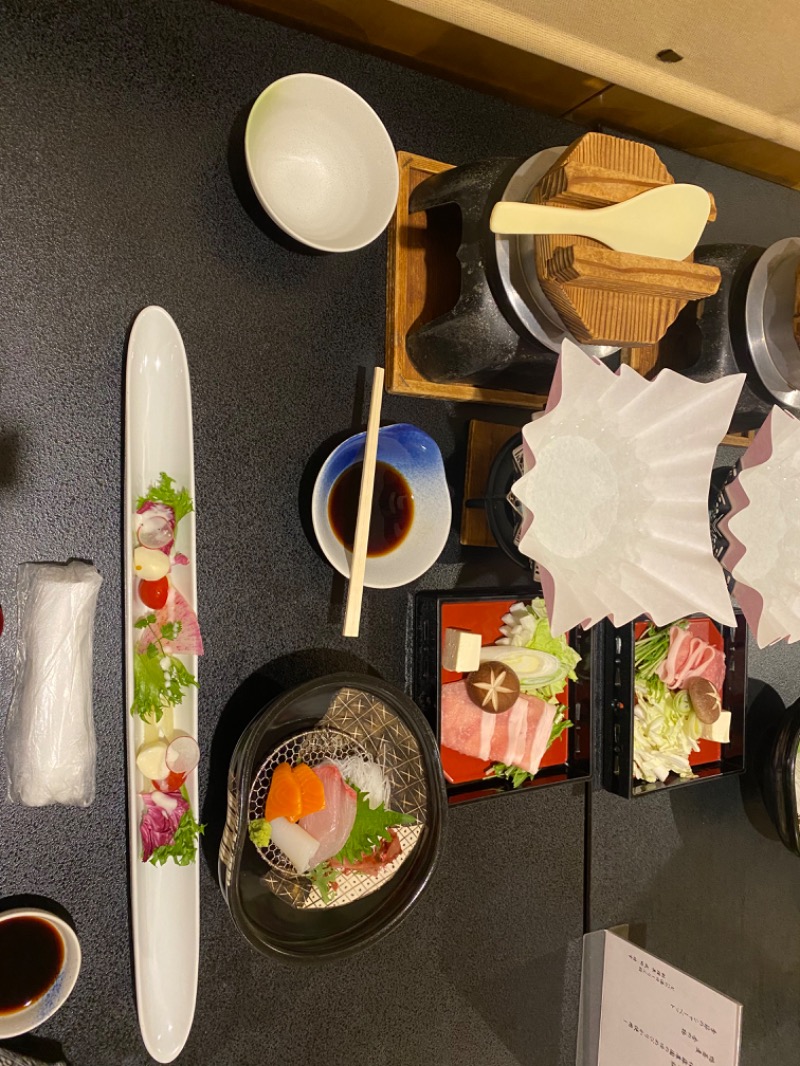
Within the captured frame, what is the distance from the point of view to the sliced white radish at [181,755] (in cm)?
127

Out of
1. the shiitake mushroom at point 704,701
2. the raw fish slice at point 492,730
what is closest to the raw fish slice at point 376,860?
the raw fish slice at point 492,730

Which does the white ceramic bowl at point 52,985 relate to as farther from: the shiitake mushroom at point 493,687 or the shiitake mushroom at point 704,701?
the shiitake mushroom at point 704,701

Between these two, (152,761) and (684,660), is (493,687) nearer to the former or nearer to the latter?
(684,660)

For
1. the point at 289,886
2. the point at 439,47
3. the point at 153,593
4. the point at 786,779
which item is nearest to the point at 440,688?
the point at 289,886

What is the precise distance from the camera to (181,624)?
1.30 meters

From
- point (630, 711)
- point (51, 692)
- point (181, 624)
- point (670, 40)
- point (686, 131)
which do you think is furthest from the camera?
point (686, 131)

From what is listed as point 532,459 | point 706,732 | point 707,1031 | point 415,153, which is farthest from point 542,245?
point 707,1031

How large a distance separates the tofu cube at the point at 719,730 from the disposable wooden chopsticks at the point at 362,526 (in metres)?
0.99

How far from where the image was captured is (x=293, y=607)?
1.46 m

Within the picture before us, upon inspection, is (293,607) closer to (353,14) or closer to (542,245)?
(542,245)

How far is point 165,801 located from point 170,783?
0.03 meters

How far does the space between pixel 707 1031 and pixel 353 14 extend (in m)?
2.14

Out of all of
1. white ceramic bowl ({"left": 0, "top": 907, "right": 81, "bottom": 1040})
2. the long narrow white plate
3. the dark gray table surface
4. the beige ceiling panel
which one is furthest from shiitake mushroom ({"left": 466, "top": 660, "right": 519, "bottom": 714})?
the beige ceiling panel

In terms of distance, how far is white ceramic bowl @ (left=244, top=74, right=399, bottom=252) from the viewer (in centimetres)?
132
